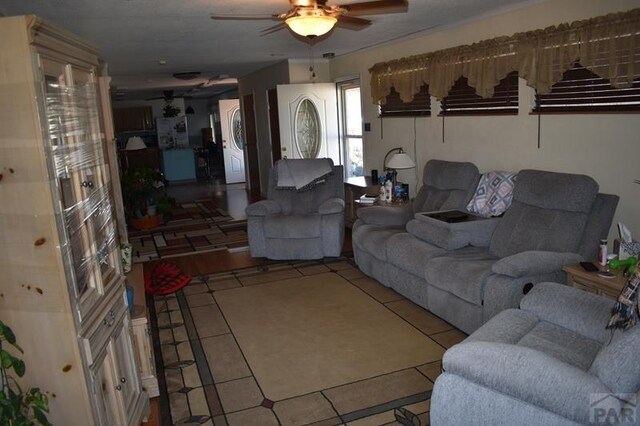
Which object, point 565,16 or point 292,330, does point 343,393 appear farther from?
point 565,16

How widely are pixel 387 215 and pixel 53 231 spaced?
331cm

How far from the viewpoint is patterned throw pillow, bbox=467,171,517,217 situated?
4.01 metres

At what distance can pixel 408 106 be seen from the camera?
5707mm

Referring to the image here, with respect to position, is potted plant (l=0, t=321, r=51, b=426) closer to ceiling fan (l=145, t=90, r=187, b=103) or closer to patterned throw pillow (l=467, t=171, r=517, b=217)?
patterned throw pillow (l=467, t=171, r=517, b=217)

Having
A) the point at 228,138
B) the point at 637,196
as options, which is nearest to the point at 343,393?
the point at 637,196

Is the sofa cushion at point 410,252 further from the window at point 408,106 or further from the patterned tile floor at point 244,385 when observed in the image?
the window at point 408,106

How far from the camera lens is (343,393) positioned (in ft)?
9.19

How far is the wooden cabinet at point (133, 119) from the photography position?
14.6 m

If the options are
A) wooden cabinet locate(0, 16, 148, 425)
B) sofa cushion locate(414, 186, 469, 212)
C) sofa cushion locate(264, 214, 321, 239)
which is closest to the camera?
wooden cabinet locate(0, 16, 148, 425)

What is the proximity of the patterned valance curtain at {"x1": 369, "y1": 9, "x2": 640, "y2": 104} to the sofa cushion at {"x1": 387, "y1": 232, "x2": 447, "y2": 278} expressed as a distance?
1394 millimetres

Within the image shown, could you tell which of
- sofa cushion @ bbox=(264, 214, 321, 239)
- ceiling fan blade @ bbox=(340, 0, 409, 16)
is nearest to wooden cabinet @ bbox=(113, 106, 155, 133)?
sofa cushion @ bbox=(264, 214, 321, 239)

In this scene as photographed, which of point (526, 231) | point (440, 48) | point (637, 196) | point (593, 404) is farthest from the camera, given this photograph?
point (440, 48)

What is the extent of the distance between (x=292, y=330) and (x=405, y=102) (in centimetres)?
303

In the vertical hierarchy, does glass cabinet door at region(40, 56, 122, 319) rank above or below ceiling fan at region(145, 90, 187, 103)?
below
